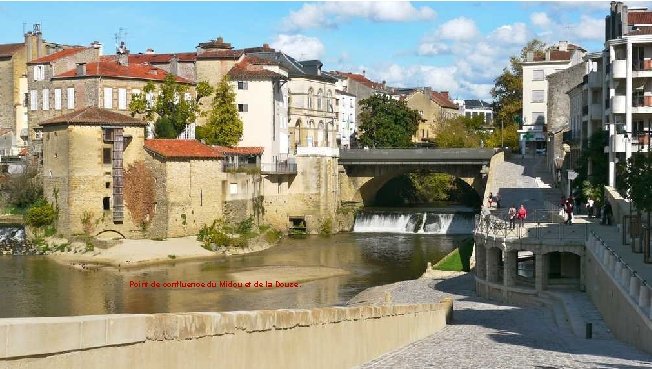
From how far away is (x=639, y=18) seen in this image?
51188mm

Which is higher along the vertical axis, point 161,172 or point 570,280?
point 161,172

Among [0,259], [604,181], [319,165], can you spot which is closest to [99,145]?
[0,259]

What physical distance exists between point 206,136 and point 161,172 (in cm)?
1514

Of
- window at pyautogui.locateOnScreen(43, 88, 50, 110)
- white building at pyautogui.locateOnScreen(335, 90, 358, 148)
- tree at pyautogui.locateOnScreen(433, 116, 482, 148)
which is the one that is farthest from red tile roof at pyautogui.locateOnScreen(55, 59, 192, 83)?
white building at pyautogui.locateOnScreen(335, 90, 358, 148)

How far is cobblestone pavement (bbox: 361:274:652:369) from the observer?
18.3 meters

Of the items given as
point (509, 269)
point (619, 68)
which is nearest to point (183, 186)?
point (619, 68)

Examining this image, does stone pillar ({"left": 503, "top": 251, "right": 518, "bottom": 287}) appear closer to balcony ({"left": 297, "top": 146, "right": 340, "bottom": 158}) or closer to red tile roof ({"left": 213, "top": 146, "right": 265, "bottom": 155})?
red tile roof ({"left": 213, "top": 146, "right": 265, "bottom": 155})

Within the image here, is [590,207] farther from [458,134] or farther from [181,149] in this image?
[458,134]

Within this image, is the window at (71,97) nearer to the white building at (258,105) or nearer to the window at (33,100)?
the window at (33,100)

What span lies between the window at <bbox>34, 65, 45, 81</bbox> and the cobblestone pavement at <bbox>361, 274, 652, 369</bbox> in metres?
51.9

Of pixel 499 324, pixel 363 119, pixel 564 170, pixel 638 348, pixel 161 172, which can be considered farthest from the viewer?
pixel 363 119

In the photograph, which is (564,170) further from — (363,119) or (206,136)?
(363,119)

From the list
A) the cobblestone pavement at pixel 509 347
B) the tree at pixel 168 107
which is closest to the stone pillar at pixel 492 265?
the cobblestone pavement at pixel 509 347

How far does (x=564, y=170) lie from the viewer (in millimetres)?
65750
